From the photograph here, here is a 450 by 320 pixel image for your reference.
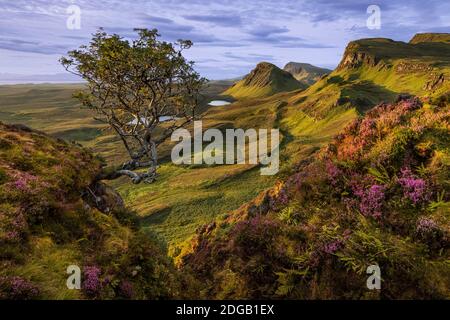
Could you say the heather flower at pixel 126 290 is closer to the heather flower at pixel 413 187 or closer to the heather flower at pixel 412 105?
the heather flower at pixel 413 187

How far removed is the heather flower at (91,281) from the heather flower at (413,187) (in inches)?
454

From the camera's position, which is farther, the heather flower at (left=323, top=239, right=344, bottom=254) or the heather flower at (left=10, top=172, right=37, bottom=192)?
the heather flower at (left=10, top=172, right=37, bottom=192)

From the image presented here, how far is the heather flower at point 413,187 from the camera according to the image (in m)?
12.3

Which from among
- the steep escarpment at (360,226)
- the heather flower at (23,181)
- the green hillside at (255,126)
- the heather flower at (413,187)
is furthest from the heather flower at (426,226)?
the heather flower at (23,181)

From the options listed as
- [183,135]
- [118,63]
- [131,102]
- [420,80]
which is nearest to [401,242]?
[118,63]

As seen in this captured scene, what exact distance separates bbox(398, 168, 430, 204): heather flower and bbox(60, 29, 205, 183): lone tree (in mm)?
15807

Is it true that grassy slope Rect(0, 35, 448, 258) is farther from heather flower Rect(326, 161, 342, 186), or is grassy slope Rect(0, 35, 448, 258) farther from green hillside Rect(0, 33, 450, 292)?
heather flower Rect(326, 161, 342, 186)

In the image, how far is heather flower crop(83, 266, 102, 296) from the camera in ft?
32.7

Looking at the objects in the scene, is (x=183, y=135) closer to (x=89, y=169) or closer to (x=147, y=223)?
(x=147, y=223)

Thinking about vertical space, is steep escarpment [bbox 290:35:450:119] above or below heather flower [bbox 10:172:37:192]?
above

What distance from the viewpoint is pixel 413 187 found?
12.7m

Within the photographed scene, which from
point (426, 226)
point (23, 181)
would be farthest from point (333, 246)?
Result: point (23, 181)

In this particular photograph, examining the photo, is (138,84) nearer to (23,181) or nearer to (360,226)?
(23,181)

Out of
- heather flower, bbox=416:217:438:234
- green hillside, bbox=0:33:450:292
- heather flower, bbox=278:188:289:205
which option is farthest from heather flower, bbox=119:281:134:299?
green hillside, bbox=0:33:450:292
